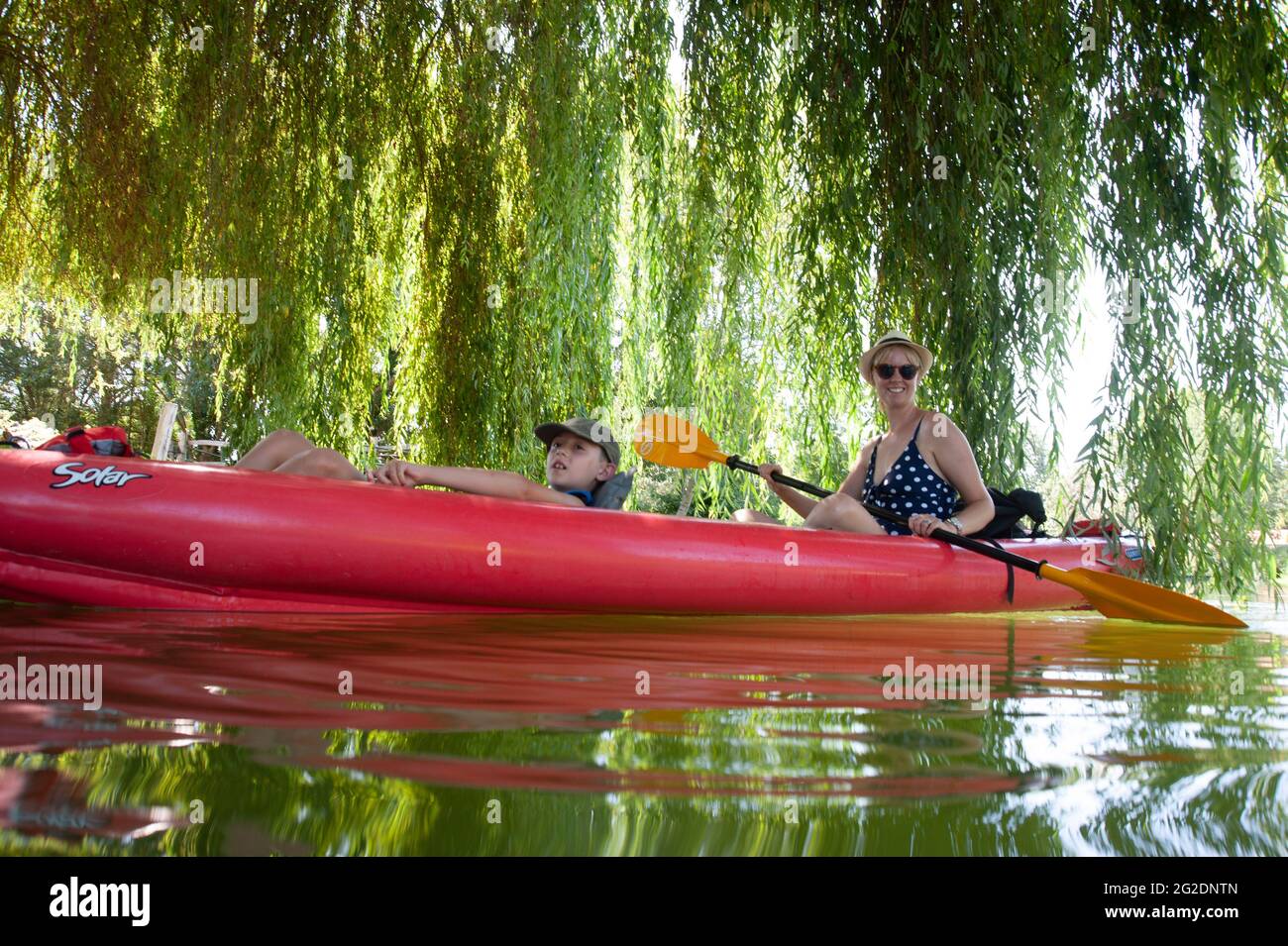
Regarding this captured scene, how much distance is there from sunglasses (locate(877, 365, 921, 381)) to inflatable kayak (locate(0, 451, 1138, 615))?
0.75 meters

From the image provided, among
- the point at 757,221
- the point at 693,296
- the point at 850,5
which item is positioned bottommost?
the point at 693,296

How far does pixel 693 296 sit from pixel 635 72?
34.8 inches

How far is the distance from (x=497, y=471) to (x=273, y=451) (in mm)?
738

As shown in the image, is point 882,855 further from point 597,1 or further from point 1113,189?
point 597,1

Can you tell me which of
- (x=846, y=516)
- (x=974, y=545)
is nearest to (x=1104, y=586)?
(x=974, y=545)

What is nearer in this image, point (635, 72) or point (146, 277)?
point (635, 72)

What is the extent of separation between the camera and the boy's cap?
11.7 ft

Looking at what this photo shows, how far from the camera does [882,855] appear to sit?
1101mm

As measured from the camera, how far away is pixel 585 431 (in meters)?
3.57

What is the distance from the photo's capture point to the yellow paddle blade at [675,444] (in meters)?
4.06

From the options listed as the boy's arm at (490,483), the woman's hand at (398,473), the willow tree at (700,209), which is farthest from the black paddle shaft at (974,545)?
the woman's hand at (398,473)

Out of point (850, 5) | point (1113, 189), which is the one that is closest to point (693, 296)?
point (850, 5)

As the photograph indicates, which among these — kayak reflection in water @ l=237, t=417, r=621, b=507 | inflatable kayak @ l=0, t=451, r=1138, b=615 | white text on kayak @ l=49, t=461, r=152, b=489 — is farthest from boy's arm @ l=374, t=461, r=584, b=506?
white text on kayak @ l=49, t=461, r=152, b=489

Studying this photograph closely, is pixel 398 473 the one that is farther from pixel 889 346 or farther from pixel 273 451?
pixel 889 346
